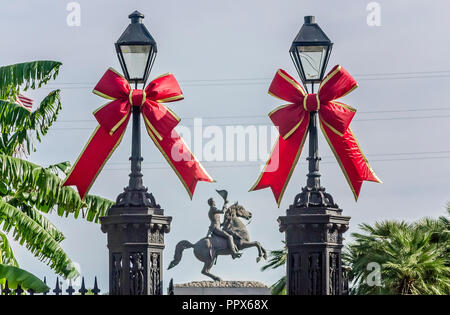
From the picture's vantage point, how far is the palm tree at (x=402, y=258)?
36125 mm

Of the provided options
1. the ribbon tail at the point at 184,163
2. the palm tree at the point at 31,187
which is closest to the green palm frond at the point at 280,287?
the palm tree at the point at 31,187

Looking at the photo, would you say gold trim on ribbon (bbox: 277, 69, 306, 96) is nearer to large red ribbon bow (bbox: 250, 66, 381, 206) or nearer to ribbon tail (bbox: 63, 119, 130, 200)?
large red ribbon bow (bbox: 250, 66, 381, 206)

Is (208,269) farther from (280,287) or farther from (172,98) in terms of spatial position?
(280,287)

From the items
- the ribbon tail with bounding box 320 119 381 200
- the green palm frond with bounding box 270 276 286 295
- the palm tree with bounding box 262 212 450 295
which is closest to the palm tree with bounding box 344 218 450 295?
the palm tree with bounding box 262 212 450 295

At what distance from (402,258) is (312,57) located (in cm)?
2079

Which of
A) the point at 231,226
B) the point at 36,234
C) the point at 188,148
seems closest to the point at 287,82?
the point at 188,148

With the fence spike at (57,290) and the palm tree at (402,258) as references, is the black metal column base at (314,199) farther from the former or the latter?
the palm tree at (402,258)

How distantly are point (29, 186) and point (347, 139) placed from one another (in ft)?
30.1

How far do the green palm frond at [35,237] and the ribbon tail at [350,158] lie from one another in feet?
27.3

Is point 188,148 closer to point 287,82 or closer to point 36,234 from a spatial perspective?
point 287,82

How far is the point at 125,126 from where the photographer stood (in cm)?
1697

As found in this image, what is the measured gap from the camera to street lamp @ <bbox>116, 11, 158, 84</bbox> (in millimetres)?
16578

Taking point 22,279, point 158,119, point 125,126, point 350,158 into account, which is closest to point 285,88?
point 350,158
